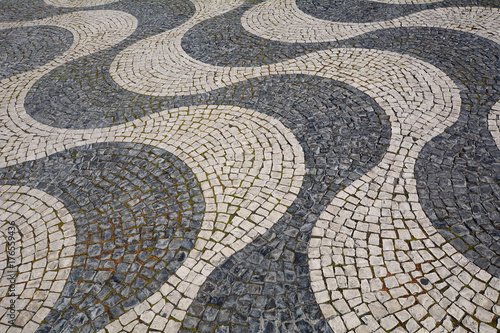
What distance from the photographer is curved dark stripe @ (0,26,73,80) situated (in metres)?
9.88

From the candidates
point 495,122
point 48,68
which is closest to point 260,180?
point 495,122

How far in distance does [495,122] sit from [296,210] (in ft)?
13.5

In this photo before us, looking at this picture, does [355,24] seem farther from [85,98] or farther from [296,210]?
[85,98]

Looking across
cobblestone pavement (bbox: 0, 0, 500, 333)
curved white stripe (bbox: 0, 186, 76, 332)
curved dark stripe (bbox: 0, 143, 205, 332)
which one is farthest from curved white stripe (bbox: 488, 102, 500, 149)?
curved white stripe (bbox: 0, 186, 76, 332)

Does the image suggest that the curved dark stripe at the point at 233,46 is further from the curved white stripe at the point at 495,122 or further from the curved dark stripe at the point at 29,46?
the curved white stripe at the point at 495,122

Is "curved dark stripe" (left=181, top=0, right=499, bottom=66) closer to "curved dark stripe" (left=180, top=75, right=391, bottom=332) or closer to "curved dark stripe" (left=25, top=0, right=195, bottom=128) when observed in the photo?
"curved dark stripe" (left=180, top=75, right=391, bottom=332)

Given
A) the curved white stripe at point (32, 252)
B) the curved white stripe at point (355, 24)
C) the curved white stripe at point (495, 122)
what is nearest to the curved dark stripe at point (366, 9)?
the curved white stripe at point (355, 24)

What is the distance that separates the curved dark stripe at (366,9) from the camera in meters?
10.5

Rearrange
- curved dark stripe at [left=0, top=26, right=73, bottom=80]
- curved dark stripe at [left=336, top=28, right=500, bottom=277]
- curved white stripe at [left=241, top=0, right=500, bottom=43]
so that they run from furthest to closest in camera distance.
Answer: curved dark stripe at [left=0, top=26, right=73, bottom=80]
curved white stripe at [left=241, top=0, right=500, bottom=43]
curved dark stripe at [left=336, top=28, right=500, bottom=277]

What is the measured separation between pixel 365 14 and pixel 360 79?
3.86 meters

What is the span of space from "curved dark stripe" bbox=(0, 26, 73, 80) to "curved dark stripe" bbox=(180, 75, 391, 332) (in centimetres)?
A: 602

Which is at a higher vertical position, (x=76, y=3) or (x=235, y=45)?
(x=76, y=3)

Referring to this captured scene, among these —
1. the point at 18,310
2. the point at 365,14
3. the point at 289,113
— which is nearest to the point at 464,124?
the point at 289,113

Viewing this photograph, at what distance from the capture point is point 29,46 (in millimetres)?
10820
